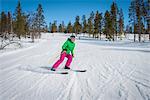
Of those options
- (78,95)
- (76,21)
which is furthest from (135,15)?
(78,95)

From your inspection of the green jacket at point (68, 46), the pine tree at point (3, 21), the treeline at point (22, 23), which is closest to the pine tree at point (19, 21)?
the treeline at point (22, 23)

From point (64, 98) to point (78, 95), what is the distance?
1.54 ft

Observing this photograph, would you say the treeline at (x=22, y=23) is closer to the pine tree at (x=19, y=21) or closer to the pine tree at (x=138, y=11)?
the pine tree at (x=19, y=21)

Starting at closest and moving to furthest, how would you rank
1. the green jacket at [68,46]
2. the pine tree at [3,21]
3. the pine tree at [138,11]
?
the green jacket at [68,46], the pine tree at [138,11], the pine tree at [3,21]

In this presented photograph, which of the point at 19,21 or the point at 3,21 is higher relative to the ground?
the point at 3,21

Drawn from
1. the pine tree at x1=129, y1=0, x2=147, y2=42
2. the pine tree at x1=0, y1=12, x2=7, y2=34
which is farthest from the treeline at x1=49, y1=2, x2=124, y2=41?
the pine tree at x1=0, y1=12, x2=7, y2=34

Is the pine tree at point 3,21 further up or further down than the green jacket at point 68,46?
further up

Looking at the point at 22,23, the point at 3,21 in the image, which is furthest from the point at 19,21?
the point at 3,21

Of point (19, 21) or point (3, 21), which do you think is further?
point (3, 21)

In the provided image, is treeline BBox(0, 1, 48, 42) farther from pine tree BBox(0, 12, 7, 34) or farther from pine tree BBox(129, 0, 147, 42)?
pine tree BBox(129, 0, 147, 42)

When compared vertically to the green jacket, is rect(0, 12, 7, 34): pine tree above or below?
above

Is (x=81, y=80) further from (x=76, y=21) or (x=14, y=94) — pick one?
(x=76, y=21)

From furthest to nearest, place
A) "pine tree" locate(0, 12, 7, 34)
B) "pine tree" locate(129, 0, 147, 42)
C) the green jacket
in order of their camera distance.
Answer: "pine tree" locate(0, 12, 7, 34), "pine tree" locate(129, 0, 147, 42), the green jacket

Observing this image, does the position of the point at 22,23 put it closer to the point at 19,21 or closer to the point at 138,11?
the point at 19,21
